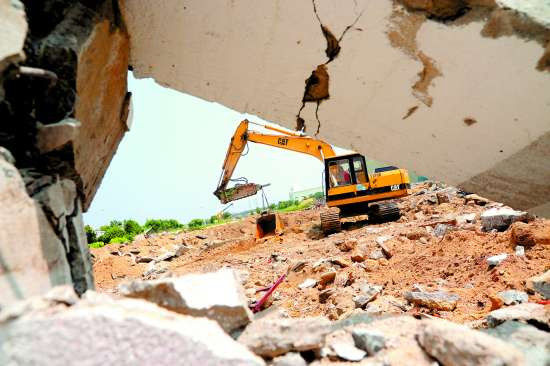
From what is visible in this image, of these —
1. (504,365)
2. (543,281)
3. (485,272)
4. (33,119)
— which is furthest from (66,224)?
(485,272)

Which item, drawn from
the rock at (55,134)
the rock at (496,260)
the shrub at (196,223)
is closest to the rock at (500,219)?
the rock at (496,260)

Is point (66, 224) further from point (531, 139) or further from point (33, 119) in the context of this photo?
point (531, 139)

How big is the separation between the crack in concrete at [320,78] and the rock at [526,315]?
1.36 m

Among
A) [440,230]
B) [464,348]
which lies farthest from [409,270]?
[464,348]

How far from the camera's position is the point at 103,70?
1.62 metres

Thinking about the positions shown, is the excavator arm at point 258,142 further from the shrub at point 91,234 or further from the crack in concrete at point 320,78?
the shrub at point 91,234

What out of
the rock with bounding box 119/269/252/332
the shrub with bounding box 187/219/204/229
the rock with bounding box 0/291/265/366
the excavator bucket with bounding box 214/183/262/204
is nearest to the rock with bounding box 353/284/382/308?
the rock with bounding box 119/269/252/332

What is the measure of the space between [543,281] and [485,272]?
1.32m

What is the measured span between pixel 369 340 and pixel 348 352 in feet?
0.33

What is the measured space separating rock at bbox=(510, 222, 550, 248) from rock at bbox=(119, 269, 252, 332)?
3.58 m

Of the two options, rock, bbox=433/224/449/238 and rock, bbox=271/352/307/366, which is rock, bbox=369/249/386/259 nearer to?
rock, bbox=433/224/449/238

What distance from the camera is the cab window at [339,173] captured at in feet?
30.3

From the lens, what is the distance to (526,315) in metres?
1.64

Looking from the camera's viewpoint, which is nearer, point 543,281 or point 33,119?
point 33,119
